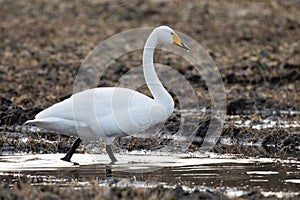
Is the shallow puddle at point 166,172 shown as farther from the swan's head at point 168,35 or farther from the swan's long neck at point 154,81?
the swan's head at point 168,35

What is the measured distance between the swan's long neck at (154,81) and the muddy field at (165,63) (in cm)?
111

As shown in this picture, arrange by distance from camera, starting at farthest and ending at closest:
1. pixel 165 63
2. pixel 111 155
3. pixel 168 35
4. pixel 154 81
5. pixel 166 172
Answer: pixel 165 63 < pixel 168 35 < pixel 154 81 < pixel 111 155 < pixel 166 172

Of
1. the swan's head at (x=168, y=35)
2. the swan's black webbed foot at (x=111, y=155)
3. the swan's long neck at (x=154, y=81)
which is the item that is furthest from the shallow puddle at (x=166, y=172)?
the swan's head at (x=168, y=35)

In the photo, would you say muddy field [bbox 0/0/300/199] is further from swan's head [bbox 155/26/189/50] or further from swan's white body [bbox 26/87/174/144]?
swan's head [bbox 155/26/189/50]

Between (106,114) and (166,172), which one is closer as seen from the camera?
(166,172)

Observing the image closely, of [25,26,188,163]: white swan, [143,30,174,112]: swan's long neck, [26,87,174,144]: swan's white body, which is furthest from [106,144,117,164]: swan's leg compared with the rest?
[143,30,174,112]: swan's long neck

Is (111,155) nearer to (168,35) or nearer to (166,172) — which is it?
(166,172)

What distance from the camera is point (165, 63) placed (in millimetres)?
19391

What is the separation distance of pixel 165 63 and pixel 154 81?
29.0 feet

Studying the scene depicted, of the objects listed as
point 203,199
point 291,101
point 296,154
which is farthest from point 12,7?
point 203,199

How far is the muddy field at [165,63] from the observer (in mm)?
10922

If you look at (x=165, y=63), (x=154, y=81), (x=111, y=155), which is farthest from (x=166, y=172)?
(x=165, y=63)

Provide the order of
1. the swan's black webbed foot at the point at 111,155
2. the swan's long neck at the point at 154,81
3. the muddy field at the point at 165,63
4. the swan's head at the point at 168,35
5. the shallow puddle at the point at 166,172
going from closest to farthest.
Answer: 1. the shallow puddle at the point at 166,172
2. the swan's black webbed foot at the point at 111,155
3. the swan's long neck at the point at 154,81
4. the swan's head at the point at 168,35
5. the muddy field at the point at 165,63

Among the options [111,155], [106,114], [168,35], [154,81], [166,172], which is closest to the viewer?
[166,172]
